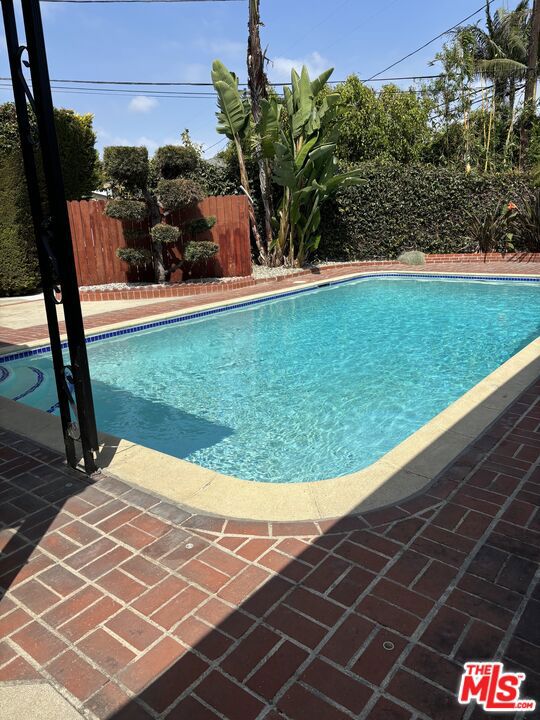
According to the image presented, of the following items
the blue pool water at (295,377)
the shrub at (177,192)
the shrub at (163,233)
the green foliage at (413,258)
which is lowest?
the blue pool water at (295,377)

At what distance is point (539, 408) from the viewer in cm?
439

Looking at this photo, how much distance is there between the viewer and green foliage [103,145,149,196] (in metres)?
11.6

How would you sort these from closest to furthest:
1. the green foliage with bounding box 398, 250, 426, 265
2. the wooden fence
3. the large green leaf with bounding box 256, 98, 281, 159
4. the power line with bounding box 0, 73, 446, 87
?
1. the large green leaf with bounding box 256, 98, 281, 159
2. the wooden fence
3. the green foliage with bounding box 398, 250, 426, 265
4. the power line with bounding box 0, 73, 446, 87

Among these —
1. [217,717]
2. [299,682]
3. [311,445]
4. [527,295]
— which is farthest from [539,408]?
[527,295]

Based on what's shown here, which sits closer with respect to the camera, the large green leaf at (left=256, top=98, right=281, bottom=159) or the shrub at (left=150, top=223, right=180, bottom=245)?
the shrub at (left=150, top=223, right=180, bottom=245)

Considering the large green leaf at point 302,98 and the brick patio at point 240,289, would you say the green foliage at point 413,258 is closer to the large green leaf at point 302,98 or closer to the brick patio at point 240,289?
the brick patio at point 240,289

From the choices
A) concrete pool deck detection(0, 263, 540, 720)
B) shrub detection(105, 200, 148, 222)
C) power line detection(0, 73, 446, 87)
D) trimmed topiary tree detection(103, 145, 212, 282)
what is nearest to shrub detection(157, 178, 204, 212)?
trimmed topiary tree detection(103, 145, 212, 282)

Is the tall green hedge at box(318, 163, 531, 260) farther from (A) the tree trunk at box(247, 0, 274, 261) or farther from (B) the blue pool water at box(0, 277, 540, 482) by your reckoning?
(B) the blue pool water at box(0, 277, 540, 482)

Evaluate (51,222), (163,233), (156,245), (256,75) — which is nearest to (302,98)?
(256,75)

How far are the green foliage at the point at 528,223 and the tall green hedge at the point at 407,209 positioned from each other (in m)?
1.00

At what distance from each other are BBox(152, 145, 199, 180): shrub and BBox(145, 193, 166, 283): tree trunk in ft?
2.19

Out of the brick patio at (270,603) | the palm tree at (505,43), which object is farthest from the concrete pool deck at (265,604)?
the palm tree at (505,43)

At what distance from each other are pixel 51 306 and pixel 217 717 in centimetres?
251

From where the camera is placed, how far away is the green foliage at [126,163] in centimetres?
1162
